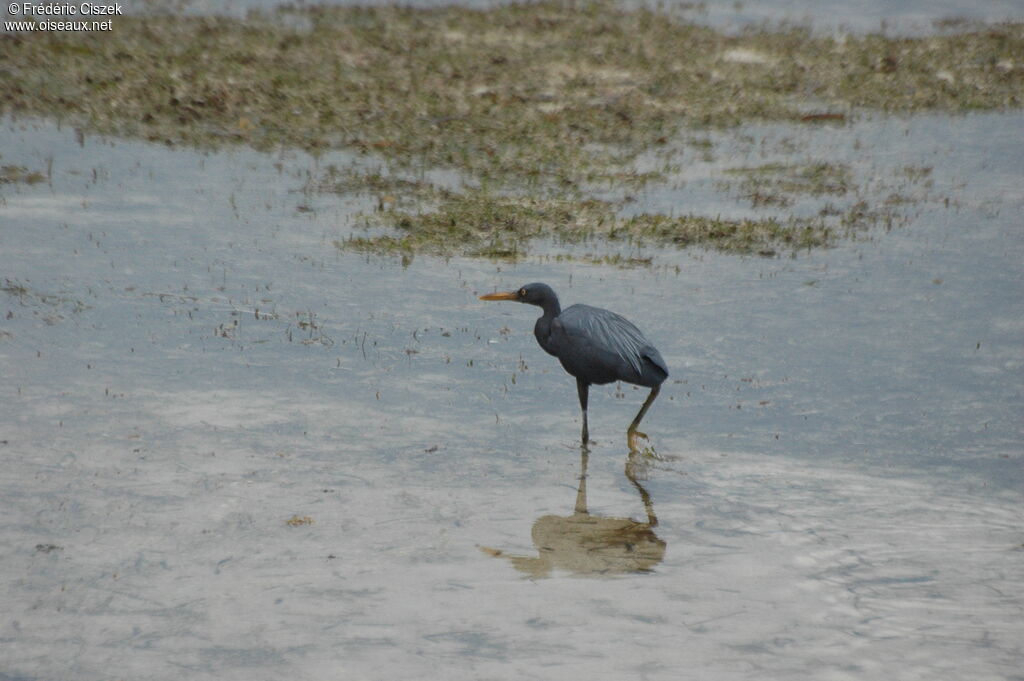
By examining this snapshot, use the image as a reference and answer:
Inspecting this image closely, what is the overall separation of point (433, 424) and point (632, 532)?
7.17 ft

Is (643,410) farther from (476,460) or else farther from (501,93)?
(501,93)

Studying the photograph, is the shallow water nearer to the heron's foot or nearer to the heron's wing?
the heron's foot

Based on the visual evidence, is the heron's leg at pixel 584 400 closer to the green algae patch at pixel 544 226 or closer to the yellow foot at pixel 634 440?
the yellow foot at pixel 634 440

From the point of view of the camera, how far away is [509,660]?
6.63 meters

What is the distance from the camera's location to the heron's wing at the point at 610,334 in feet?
31.7

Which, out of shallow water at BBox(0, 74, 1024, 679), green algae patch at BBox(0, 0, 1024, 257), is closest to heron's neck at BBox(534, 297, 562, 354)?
shallow water at BBox(0, 74, 1024, 679)

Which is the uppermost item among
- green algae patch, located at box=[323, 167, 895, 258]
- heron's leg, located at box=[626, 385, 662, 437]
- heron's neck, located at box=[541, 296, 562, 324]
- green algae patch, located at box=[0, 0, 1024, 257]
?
green algae patch, located at box=[0, 0, 1024, 257]

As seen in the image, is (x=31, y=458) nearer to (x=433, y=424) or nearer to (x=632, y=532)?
(x=433, y=424)

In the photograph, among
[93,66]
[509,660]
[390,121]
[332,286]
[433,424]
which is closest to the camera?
[509,660]

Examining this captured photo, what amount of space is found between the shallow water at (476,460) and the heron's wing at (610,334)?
68 centimetres

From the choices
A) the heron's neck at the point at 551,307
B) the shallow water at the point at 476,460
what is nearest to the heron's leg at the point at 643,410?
the shallow water at the point at 476,460

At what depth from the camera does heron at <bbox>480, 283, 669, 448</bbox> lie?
966cm

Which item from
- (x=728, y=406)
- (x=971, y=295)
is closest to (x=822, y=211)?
(x=971, y=295)

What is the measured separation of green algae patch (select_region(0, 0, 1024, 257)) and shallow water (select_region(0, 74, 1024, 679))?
42.6 inches
